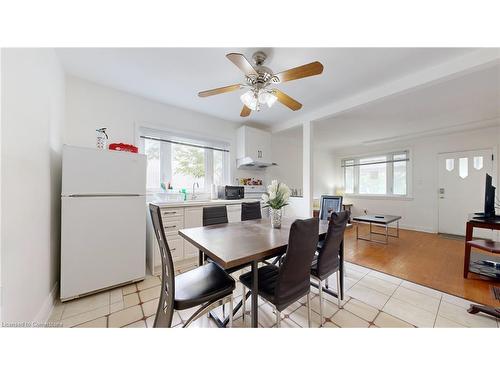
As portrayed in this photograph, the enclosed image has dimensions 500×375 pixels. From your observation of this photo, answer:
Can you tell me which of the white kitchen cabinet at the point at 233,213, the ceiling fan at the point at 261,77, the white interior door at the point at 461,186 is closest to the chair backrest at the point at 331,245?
the ceiling fan at the point at 261,77

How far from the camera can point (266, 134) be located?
12.7ft

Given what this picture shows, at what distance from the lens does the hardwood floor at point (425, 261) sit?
1.93 meters

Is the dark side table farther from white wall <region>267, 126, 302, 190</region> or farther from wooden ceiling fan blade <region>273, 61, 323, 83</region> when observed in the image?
white wall <region>267, 126, 302, 190</region>

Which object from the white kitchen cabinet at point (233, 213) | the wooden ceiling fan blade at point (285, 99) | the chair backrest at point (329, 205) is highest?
the wooden ceiling fan blade at point (285, 99)

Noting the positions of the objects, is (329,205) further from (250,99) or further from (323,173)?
(323,173)

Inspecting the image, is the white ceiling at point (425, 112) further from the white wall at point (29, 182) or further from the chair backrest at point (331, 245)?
the white wall at point (29, 182)

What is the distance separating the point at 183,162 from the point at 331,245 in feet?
8.73

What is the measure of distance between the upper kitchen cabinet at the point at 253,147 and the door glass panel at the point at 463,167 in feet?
14.4

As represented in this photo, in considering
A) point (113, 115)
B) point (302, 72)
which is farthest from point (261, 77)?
point (113, 115)

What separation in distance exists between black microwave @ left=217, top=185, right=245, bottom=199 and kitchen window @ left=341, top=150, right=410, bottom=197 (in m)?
4.47

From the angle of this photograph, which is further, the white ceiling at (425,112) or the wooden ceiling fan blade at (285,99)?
the white ceiling at (425,112)

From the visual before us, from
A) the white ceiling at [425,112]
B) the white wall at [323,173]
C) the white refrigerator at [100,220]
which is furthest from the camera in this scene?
the white wall at [323,173]
